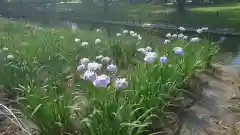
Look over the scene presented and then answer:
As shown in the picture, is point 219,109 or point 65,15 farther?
point 65,15

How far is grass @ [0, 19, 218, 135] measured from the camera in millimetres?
3559

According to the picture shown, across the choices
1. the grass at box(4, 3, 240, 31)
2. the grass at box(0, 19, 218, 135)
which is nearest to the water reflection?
the grass at box(0, 19, 218, 135)

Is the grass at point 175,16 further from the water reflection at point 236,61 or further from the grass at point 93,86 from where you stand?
the grass at point 93,86

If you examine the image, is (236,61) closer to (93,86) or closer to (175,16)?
(93,86)

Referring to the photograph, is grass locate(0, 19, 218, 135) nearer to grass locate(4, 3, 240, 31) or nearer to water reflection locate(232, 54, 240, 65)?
water reflection locate(232, 54, 240, 65)

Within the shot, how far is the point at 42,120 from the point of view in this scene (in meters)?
3.61

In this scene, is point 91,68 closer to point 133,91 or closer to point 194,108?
point 133,91

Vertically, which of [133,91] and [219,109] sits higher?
[133,91]

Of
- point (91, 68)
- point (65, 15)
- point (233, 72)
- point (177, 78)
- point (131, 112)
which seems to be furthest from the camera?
point (65, 15)

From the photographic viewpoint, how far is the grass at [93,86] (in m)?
3.56

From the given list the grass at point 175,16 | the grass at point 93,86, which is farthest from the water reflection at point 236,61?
the grass at point 175,16

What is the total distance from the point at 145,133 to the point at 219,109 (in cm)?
177

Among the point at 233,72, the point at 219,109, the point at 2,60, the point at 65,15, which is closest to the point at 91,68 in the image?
the point at 2,60

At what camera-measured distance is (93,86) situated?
12.5ft
